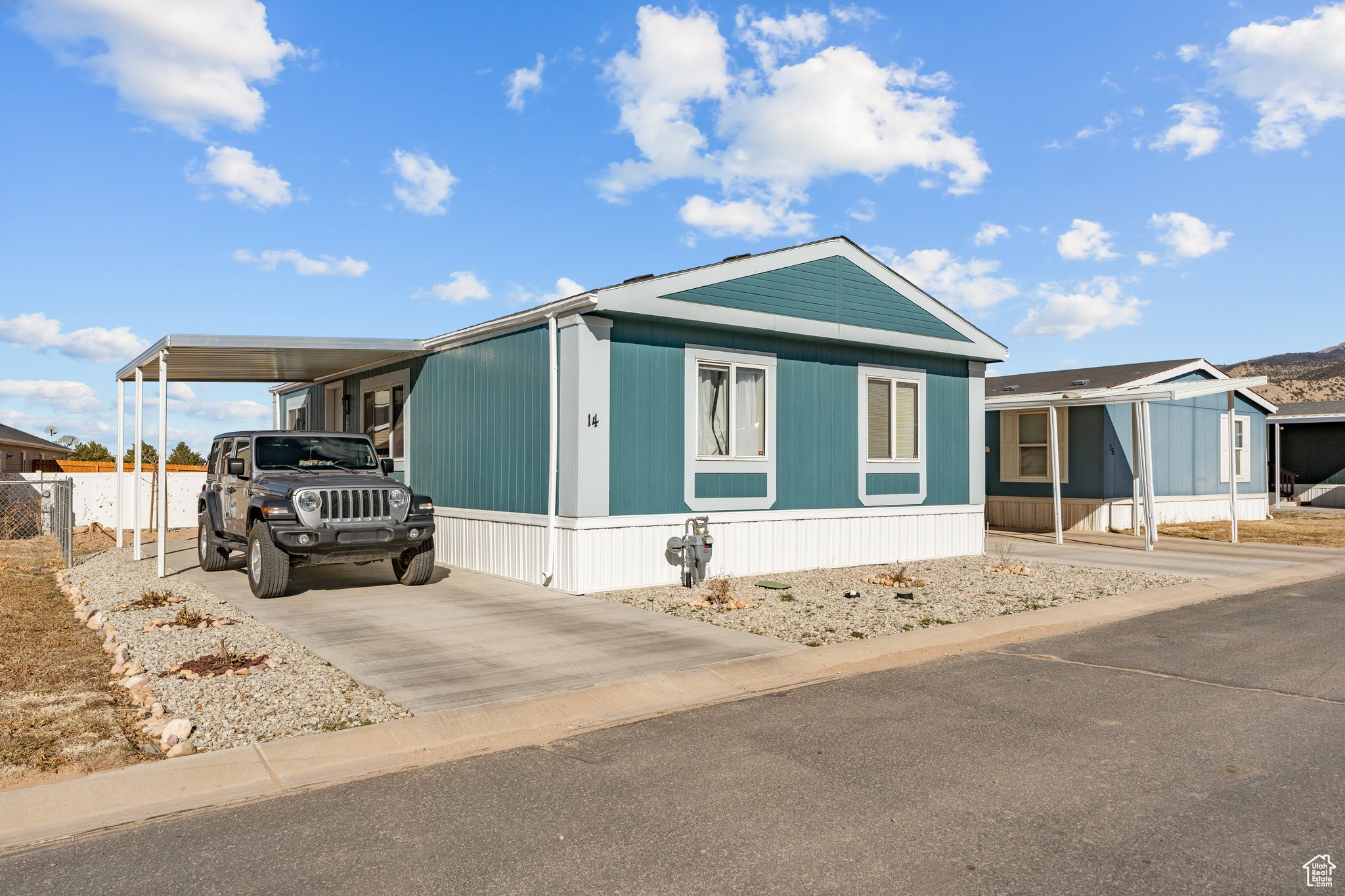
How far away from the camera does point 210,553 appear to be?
13.4 metres

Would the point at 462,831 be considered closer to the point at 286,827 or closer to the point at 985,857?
the point at 286,827

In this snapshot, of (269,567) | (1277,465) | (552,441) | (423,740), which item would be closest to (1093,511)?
(1277,465)

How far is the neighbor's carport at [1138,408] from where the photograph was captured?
17109 mm

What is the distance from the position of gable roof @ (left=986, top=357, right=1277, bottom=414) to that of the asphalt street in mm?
17043

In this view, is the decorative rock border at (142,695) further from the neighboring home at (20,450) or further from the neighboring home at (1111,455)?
the neighboring home at (20,450)

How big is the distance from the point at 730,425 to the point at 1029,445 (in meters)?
12.1

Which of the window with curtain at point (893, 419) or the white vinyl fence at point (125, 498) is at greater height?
the window with curtain at point (893, 419)

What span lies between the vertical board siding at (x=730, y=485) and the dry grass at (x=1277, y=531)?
1225 cm

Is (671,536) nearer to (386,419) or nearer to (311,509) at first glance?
(311,509)

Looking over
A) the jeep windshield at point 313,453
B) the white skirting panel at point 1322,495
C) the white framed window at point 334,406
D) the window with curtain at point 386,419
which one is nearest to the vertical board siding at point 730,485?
the jeep windshield at point 313,453

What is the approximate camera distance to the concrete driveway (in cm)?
683

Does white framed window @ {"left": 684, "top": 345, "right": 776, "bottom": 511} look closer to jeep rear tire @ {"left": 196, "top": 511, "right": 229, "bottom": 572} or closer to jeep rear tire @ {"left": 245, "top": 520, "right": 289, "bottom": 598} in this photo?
jeep rear tire @ {"left": 245, "top": 520, "right": 289, "bottom": 598}

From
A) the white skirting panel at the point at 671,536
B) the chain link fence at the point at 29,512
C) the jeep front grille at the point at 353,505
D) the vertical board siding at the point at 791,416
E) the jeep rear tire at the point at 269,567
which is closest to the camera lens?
the jeep rear tire at the point at 269,567

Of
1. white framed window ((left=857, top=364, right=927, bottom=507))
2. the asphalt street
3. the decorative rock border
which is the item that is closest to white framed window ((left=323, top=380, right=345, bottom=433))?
the decorative rock border
